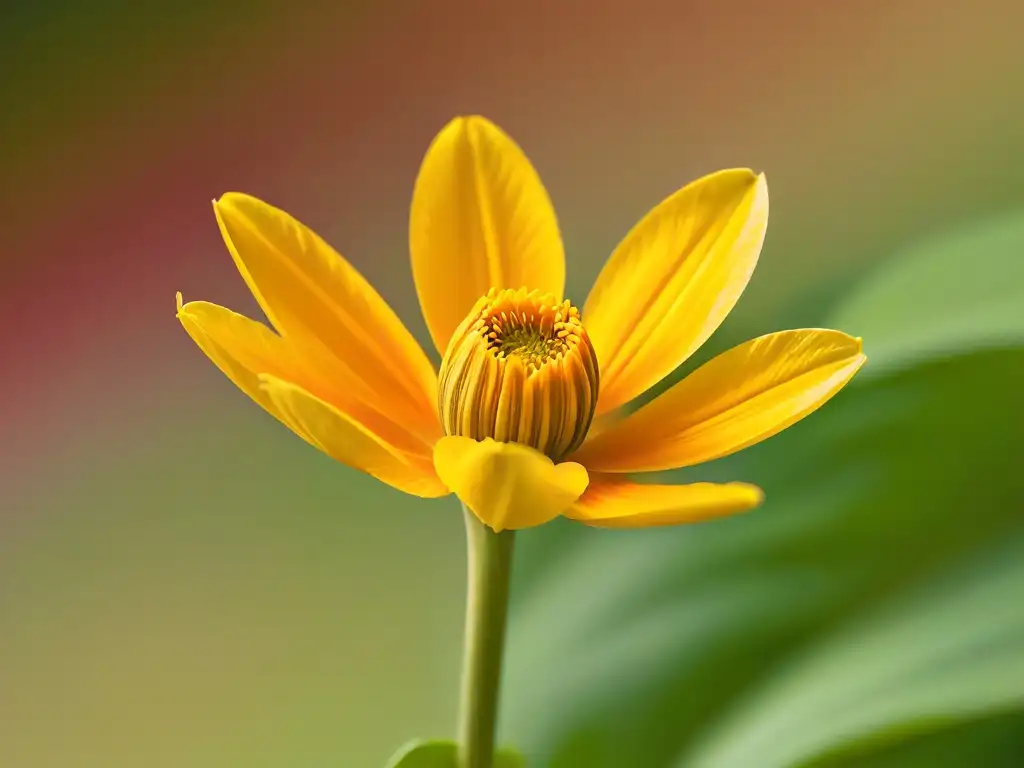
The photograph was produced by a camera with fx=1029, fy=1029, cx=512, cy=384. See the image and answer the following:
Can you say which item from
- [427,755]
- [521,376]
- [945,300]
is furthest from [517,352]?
[945,300]

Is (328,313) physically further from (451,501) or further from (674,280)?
(451,501)

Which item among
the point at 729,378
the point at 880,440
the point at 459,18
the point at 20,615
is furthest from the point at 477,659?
Result: the point at 459,18

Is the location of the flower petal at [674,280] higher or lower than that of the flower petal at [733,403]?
higher

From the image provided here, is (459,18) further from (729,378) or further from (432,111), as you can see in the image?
(729,378)

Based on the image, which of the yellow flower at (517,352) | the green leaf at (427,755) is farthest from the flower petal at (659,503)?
the green leaf at (427,755)

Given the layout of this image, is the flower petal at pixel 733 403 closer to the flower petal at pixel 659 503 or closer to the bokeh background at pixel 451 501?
the flower petal at pixel 659 503

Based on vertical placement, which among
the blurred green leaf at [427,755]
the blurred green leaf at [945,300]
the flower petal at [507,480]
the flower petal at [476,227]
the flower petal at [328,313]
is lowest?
the blurred green leaf at [427,755]

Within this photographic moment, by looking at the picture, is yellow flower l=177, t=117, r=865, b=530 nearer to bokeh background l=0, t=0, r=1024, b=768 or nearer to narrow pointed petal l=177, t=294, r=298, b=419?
narrow pointed petal l=177, t=294, r=298, b=419
